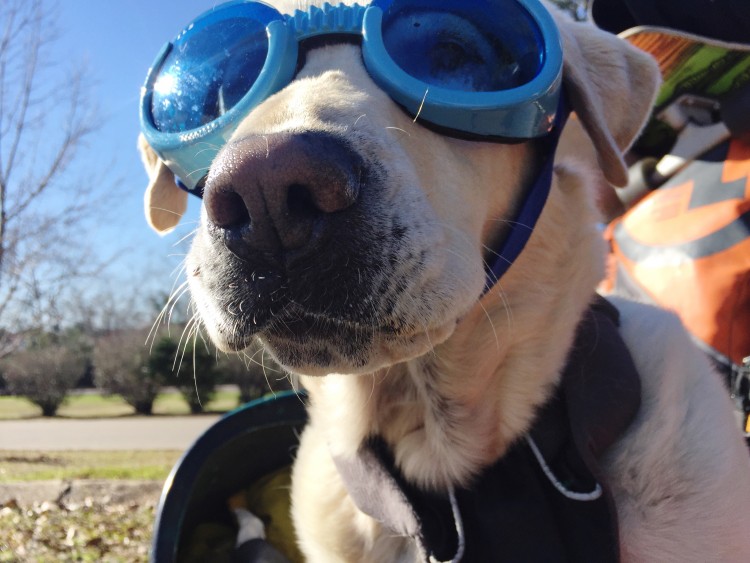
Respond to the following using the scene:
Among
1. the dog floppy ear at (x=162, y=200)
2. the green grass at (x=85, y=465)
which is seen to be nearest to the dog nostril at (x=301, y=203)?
the dog floppy ear at (x=162, y=200)

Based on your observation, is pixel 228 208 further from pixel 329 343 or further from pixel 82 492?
pixel 82 492

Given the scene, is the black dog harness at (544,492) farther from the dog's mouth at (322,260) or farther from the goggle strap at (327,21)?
the goggle strap at (327,21)

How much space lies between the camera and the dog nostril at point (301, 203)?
3.84 feet

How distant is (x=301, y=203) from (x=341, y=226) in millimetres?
99

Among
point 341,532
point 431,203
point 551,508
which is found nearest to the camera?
point 431,203

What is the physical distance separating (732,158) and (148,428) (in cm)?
1265

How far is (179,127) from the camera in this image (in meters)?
1.88

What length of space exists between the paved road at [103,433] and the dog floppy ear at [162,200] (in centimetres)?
746

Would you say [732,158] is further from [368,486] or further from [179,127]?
[179,127]

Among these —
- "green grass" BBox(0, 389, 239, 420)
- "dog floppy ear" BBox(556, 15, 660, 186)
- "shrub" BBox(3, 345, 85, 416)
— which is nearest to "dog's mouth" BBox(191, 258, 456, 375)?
"dog floppy ear" BBox(556, 15, 660, 186)

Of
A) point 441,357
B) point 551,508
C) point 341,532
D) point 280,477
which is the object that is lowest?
point 280,477

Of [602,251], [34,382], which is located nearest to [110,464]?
[34,382]

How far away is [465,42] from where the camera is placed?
1.69 metres

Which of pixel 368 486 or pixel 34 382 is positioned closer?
pixel 368 486
